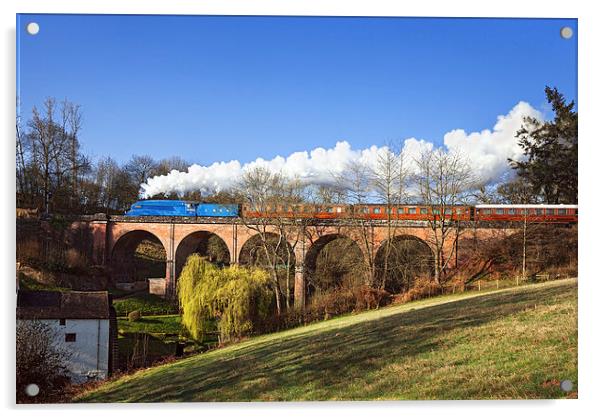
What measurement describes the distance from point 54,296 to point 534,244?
4157mm

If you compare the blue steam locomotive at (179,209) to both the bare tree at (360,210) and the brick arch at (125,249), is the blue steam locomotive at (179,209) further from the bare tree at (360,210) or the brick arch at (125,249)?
the bare tree at (360,210)

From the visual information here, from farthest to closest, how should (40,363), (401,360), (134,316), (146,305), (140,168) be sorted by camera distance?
(146,305), (134,316), (140,168), (401,360), (40,363)

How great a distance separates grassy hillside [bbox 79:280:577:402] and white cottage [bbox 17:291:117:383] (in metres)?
0.20

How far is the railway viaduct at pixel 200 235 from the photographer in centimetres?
441

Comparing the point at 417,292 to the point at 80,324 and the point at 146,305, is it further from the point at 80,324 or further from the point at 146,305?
the point at 80,324

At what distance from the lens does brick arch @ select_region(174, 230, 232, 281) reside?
4531mm

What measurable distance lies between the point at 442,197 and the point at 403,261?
0.69 meters

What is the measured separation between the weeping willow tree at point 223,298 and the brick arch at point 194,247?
0.05 metres

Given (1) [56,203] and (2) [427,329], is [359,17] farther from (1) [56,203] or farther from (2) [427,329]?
(1) [56,203]

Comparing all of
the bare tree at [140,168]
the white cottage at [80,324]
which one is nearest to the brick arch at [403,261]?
the bare tree at [140,168]

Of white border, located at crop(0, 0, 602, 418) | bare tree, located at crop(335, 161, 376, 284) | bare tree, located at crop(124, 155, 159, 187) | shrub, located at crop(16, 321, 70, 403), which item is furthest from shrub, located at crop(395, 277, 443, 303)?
shrub, located at crop(16, 321, 70, 403)

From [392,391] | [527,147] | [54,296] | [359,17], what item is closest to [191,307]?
[54,296]
